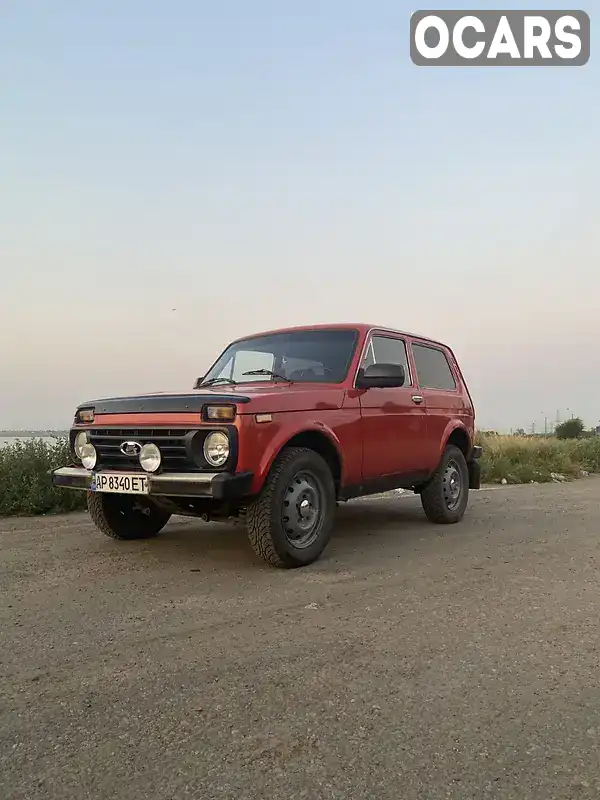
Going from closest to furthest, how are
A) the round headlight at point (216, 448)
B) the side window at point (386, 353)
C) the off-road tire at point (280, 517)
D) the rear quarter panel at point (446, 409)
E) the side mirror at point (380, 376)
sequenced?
1. the round headlight at point (216, 448)
2. the off-road tire at point (280, 517)
3. the side mirror at point (380, 376)
4. the side window at point (386, 353)
5. the rear quarter panel at point (446, 409)

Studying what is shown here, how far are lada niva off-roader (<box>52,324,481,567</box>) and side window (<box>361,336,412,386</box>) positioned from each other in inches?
0.6

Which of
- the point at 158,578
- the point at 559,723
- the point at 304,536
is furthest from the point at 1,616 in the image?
the point at 559,723

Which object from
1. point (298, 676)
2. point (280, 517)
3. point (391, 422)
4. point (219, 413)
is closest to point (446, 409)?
point (391, 422)

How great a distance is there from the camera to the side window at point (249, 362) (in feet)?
19.6

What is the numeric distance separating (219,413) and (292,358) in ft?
5.47

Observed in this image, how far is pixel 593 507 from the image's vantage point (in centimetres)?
853

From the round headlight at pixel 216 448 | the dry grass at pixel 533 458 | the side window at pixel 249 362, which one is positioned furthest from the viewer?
the dry grass at pixel 533 458

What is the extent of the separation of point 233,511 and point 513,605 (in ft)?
6.43

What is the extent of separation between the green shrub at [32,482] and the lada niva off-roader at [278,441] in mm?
2136

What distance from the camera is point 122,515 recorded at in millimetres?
5652

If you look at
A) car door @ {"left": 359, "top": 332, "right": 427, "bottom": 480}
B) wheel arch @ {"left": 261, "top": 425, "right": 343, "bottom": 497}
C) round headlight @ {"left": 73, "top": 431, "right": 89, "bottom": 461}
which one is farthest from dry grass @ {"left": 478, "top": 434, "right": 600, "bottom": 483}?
round headlight @ {"left": 73, "top": 431, "right": 89, "bottom": 461}

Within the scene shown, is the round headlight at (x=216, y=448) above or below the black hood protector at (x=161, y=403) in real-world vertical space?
below

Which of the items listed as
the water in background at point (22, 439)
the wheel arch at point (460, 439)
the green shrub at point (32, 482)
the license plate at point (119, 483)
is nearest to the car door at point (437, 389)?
the wheel arch at point (460, 439)

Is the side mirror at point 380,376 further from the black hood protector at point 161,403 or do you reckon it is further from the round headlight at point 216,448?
the round headlight at point 216,448
